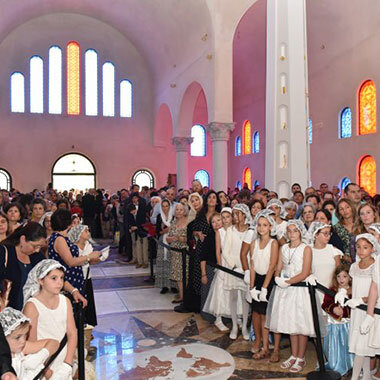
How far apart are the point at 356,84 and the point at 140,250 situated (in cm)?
1107

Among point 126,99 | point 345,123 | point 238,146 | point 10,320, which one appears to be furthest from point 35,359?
point 238,146

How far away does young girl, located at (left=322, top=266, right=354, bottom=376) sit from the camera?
18.1 feet

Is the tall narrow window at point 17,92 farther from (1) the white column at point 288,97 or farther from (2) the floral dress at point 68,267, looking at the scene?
(2) the floral dress at point 68,267

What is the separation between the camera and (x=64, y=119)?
27.3 meters

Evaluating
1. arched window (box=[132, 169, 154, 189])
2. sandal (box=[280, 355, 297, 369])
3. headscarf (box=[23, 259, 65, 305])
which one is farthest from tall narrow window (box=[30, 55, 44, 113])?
headscarf (box=[23, 259, 65, 305])

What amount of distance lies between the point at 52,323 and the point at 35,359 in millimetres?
518

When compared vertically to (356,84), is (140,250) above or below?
below

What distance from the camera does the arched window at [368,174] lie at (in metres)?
17.4

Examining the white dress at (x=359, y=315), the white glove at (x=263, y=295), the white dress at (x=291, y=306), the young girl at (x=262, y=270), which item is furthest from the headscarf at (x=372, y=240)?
the white glove at (x=263, y=295)

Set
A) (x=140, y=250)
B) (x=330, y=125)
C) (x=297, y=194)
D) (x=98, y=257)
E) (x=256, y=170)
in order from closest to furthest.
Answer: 1. (x=98, y=257)
2. (x=297, y=194)
3. (x=140, y=250)
4. (x=330, y=125)
5. (x=256, y=170)

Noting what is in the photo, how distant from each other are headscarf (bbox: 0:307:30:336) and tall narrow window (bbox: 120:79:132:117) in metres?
25.7

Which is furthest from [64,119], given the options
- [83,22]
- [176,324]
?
[176,324]

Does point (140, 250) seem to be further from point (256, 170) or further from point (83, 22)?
point (83, 22)

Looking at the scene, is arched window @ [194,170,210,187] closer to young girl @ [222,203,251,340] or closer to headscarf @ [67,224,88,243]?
young girl @ [222,203,251,340]
